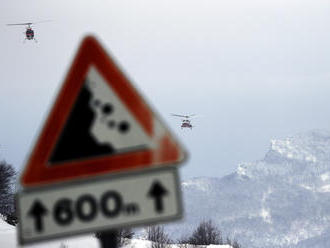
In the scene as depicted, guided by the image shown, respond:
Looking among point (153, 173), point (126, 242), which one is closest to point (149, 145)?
point (153, 173)

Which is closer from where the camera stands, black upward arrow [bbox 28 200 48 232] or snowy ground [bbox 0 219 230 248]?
black upward arrow [bbox 28 200 48 232]

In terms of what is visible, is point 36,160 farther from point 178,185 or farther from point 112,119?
point 178,185

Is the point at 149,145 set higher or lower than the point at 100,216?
higher

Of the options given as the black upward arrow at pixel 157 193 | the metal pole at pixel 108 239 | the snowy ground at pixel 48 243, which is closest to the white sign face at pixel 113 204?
the black upward arrow at pixel 157 193

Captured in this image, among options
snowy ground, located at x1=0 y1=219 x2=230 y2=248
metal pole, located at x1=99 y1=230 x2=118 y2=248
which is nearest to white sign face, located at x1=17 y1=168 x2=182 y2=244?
metal pole, located at x1=99 y1=230 x2=118 y2=248

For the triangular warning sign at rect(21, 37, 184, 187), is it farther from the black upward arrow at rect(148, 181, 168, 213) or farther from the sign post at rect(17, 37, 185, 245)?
the black upward arrow at rect(148, 181, 168, 213)

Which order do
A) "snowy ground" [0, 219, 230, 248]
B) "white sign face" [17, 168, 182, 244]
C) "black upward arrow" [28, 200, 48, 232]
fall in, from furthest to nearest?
"snowy ground" [0, 219, 230, 248], "black upward arrow" [28, 200, 48, 232], "white sign face" [17, 168, 182, 244]

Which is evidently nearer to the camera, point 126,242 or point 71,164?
point 71,164

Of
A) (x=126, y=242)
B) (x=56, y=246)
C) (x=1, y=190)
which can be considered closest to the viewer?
(x=56, y=246)

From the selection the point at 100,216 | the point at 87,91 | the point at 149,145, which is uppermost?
the point at 87,91
